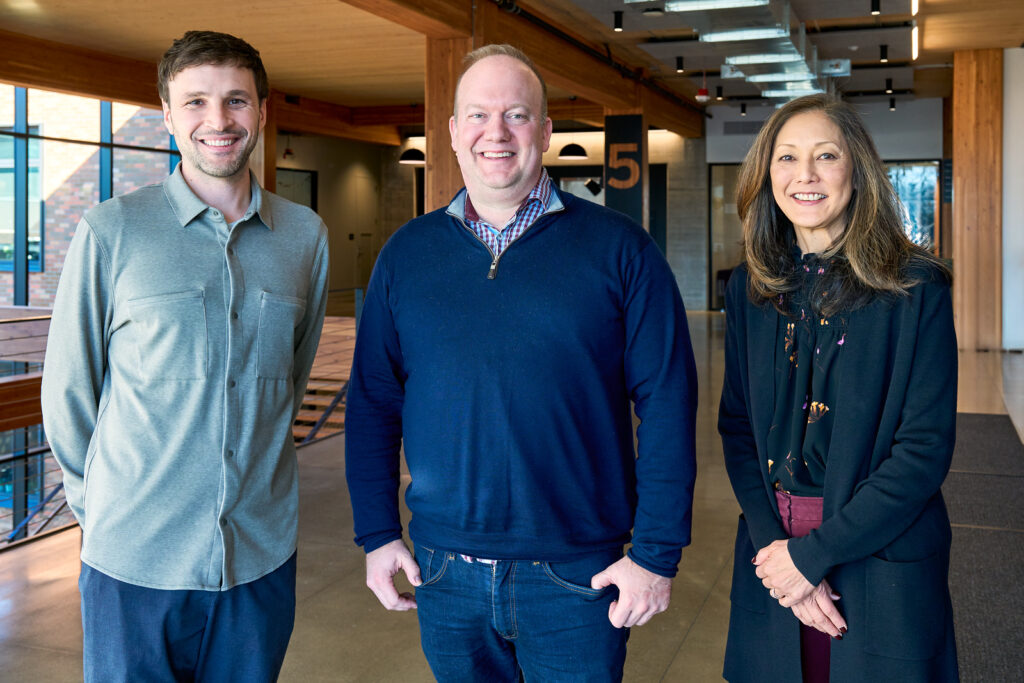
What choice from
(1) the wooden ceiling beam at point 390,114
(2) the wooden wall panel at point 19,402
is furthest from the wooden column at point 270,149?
(2) the wooden wall panel at point 19,402

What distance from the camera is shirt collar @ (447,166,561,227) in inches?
70.3

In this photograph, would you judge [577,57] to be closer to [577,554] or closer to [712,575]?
[712,575]

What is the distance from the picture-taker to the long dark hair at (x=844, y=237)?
1.69m

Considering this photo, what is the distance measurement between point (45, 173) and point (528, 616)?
13.0 meters

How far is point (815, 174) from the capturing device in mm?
1755

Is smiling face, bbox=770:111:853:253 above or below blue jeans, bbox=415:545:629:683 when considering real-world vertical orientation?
above

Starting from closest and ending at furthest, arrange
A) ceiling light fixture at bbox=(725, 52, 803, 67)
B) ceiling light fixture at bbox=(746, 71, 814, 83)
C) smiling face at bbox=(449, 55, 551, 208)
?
smiling face at bbox=(449, 55, 551, 208) → ceiling light fixture at bbox=(725, 52, 803, 67) → ceiling light fixture at bbox=(746, 71, 814, 83)

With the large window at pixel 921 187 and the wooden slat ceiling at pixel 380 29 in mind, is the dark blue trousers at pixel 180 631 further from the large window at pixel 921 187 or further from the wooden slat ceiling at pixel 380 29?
the large window at pixel 921 187

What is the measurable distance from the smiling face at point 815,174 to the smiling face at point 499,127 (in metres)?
0.48

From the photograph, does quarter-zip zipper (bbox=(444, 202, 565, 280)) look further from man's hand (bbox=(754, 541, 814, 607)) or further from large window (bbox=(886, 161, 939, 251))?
large window (bbox=(886, 161, 939, 251))

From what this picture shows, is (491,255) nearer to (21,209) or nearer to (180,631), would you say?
(180,631)

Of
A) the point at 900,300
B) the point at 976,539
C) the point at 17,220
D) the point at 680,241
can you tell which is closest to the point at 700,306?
the point at 680,241

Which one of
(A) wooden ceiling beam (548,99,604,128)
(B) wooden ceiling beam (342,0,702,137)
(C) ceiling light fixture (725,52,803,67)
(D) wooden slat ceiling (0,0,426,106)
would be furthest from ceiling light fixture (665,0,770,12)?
(A) wooden ceiling beam (548,99,604,128)

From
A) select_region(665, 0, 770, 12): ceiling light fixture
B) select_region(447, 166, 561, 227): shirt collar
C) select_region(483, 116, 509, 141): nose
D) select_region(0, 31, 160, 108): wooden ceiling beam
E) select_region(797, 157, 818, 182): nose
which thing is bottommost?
select_region(447, 166, 561, 227): shirt collar
